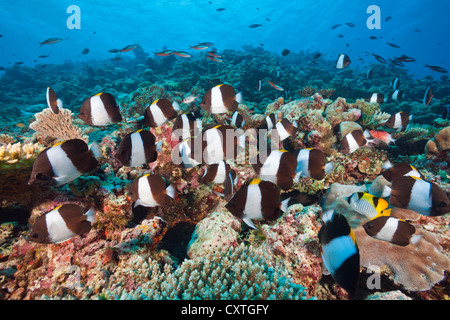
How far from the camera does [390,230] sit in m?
2.52

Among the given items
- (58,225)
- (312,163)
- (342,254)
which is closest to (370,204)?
(312,163)

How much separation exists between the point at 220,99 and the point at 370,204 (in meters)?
2.63

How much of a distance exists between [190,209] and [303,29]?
81.0 meters

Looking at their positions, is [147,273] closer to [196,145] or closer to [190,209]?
[190,209]

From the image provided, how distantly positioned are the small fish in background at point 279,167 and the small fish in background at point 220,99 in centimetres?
115

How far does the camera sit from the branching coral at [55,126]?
4160 millimetres

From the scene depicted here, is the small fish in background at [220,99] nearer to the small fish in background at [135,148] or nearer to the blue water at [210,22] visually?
the small fish in background at [135,148]

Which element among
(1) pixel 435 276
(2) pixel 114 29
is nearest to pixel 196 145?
(1) pixel 435 276

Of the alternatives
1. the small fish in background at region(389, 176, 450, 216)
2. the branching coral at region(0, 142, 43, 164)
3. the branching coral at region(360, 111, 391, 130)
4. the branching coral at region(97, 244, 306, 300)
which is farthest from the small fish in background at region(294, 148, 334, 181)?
the branching coral at region(360, 111, 391, 130)

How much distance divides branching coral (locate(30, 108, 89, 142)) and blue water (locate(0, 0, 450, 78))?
41926 mm

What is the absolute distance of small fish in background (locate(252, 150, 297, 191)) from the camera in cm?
249

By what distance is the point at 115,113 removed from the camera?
Result: 2.59 metres

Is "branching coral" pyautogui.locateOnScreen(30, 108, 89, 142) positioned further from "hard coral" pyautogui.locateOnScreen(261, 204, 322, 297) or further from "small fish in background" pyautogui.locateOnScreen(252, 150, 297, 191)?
"hard coral" pyautogui.locateOnScreen(261, 204, 322, 297)

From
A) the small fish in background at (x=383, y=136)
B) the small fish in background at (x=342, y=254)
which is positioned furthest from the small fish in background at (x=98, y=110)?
the small fish in background at (x=383, y=136)
